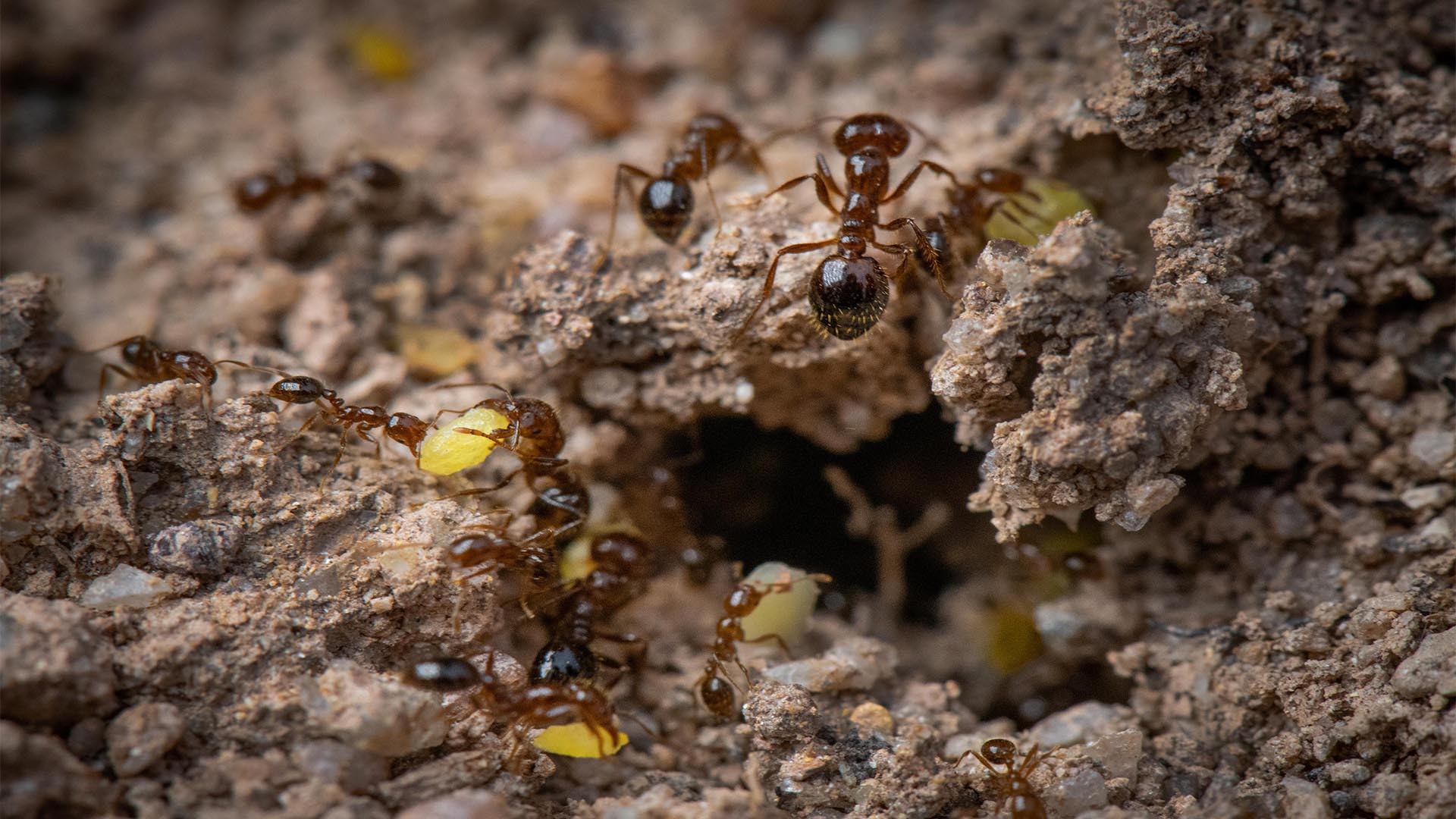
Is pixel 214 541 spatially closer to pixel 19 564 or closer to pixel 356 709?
pixel 19 564

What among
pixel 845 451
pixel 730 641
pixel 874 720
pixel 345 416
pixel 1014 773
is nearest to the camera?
pixel 1014 773

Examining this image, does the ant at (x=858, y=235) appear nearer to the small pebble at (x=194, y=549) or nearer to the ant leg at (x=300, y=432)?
the ant leg at (x=300, y=432)

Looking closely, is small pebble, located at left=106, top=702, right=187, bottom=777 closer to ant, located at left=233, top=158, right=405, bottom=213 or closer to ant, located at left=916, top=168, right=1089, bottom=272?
ant, located at left=233, top=158, right=405, bottom=213

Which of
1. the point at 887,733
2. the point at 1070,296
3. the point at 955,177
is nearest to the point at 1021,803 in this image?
the point at 887,733

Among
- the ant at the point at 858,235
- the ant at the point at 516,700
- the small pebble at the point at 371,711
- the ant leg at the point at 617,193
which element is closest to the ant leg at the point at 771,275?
the ant at the point at 858,235

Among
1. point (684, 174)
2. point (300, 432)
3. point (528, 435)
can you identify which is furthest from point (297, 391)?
A: point (684, 174)

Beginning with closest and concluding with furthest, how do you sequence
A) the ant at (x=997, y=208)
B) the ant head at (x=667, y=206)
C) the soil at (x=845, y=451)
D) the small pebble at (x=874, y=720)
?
the soil at (x=845, y=451)
the small pebble at (x=874, y=720)
the ant at (x=997, y=208)
the ant head at (x=667, y=206)

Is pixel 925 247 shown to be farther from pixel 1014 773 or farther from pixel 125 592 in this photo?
pixel 125 592
